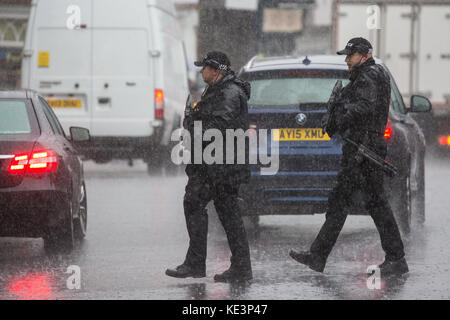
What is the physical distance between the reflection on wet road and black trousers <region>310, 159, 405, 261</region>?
0.23 meters

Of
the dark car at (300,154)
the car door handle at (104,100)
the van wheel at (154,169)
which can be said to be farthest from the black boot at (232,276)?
the van wheel at (154,169)

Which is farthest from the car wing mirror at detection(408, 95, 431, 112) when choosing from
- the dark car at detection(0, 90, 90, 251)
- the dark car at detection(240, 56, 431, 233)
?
the dark car at detection(0, 90, 90, 251)

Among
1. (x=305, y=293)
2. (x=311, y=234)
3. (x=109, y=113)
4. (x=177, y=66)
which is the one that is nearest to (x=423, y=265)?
(x=305, y=293)

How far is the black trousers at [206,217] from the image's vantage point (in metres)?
8.67

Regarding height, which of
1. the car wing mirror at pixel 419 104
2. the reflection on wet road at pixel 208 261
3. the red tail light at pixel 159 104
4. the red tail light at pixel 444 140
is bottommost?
the red tail light at pixel 444 140

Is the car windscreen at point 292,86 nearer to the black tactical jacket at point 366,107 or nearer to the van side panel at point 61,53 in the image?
the black tactical jacket at point 366,107

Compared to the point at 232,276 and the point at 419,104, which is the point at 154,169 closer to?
the point at 419,104

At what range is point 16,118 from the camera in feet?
33.5

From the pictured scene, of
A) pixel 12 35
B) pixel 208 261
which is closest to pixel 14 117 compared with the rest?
pixel 208 261

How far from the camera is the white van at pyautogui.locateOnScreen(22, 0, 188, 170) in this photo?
64.0 ft

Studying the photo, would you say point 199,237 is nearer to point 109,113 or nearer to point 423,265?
point 423,265

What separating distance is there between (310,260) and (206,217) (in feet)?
2.90

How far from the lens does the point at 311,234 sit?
11930mm
